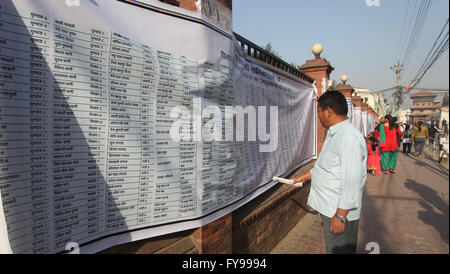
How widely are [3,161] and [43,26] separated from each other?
667 millimetres

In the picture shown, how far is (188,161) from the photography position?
5.60 feet

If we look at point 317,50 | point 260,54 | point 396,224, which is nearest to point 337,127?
point 260,54

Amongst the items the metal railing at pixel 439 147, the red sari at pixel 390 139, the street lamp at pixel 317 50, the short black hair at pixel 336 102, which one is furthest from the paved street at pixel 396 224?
the street lamp at pixel 317 50

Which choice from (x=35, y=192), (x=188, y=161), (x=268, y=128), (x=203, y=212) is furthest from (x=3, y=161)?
(x=268, y=128)

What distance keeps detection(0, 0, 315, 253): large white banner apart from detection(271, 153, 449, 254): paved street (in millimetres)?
2135

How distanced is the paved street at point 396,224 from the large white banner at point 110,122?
213 cm

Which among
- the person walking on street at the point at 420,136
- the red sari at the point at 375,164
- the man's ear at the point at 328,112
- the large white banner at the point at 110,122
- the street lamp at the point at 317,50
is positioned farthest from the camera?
the person walking on street at the point at 420,136

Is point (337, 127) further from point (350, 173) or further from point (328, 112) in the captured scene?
point (350, 173)

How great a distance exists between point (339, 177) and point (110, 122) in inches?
68.6

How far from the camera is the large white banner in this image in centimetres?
107

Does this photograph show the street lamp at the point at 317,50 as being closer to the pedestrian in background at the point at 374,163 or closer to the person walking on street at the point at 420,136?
the pedestrian in background at the point at 374,163

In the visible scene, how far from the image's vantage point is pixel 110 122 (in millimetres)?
1336

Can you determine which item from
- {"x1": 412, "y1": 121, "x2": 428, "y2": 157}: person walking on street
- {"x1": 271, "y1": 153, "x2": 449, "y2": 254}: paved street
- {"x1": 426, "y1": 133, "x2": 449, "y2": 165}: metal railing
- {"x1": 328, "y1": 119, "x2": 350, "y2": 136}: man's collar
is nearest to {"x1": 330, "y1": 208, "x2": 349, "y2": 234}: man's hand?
{"x1": 328, "y1": 119, "x2": 350, "y2": 136}: man's collar

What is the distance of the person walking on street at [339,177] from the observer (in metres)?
1.76
